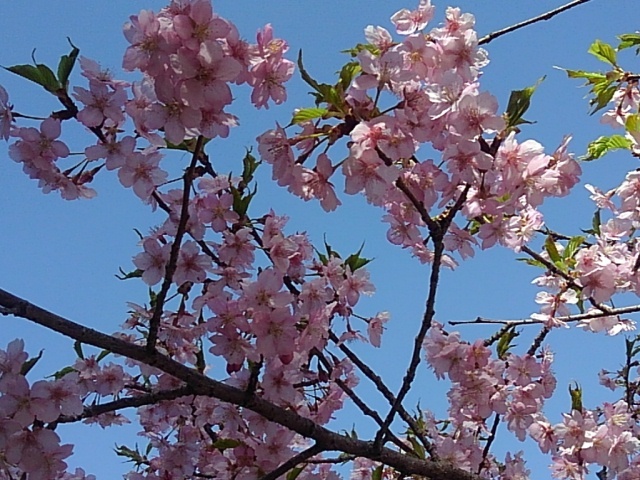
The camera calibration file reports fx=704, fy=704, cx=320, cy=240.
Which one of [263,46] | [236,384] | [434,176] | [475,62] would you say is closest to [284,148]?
[263,46]

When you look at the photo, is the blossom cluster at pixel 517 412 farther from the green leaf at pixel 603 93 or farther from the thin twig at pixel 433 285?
A: the green leaf at pixel 603 93

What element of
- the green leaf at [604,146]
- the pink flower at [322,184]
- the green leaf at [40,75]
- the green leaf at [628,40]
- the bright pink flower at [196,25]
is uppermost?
the green leaf at [628,40]

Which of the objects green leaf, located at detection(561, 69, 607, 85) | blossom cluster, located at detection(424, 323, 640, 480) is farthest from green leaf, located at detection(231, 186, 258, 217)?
green leaf, located at detection(561, 69, 607, 85)

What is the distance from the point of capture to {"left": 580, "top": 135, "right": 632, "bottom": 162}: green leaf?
295cm

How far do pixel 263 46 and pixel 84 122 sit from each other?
0.54 meters

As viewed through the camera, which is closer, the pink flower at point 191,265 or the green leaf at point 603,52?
the pink flower at point 191,265

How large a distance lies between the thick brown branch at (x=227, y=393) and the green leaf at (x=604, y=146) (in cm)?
150

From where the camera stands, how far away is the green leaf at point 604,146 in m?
2.95

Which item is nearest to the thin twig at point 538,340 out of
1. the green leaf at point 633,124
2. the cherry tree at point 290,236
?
the cherry tree at point 290,236

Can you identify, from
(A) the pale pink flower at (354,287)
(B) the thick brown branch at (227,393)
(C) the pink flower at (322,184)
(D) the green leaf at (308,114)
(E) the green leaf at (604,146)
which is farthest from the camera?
(E) the green leaf at (604,146)

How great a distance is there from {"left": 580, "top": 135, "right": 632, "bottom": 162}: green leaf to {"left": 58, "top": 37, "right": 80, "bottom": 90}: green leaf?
84.3 inches

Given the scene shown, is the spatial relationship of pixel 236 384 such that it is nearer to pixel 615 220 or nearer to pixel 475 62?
pixel 475 62

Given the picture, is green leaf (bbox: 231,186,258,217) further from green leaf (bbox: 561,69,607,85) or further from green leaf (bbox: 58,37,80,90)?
green leaf (bbox: 561,69,607,85)

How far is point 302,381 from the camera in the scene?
8.16ft
